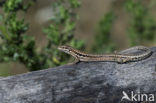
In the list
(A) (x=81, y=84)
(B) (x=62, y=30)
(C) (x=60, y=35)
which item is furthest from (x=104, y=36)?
(A) (x=81, y=84)

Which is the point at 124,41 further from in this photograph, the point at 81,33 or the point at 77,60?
the point at 77,60

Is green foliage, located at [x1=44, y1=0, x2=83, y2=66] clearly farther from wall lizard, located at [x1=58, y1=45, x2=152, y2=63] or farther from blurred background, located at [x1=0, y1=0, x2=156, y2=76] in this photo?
wall lizard, located at [x1=58, y1=45, x2=152, y2=63]

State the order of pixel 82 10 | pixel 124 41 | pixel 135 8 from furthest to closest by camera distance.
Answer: pixel 82 10, pixel 124 41, pixel 135 8

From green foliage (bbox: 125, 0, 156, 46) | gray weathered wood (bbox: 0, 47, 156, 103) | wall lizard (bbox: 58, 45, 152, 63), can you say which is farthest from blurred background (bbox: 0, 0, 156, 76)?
gray weathered wood (bbox: 0, 47, 156, 103)

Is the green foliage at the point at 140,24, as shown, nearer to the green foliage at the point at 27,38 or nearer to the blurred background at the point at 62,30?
the blurred background at the point at 62,30

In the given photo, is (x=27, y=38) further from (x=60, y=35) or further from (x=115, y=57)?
(x=115, y=57)

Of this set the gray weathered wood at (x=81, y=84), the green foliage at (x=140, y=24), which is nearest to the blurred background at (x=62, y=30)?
the green foliage at (x=140, y=24)

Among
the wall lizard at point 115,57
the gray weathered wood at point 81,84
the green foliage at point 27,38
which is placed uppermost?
the green foliage at point 27,38

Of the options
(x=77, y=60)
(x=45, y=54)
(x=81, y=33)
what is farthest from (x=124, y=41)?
(x=77, y=60)
